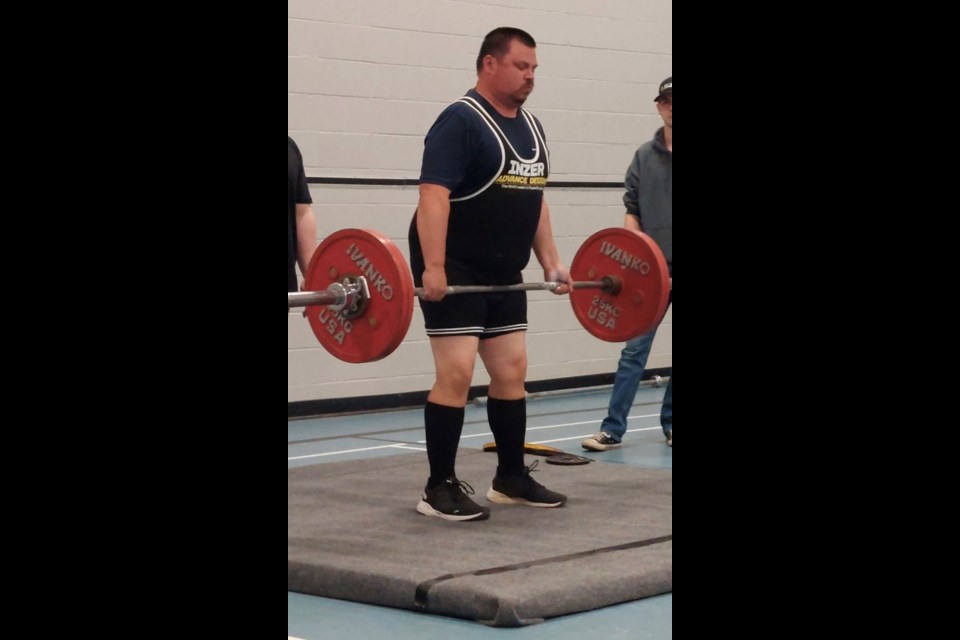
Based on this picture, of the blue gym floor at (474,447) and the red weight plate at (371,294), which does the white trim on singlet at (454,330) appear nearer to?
the red weight plate at (371,294)

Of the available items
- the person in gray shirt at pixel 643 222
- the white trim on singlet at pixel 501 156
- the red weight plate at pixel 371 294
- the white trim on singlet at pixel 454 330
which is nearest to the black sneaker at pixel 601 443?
the person in gray shirt at pixel 643 222

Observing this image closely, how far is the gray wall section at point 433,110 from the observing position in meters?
6.55

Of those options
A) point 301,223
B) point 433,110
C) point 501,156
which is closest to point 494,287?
point 501,156

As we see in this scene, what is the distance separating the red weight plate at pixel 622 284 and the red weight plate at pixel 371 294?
3.69 ft

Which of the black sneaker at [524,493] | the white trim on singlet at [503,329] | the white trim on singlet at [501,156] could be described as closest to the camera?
the white trim on singlet at [501,156]

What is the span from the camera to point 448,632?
2832mm

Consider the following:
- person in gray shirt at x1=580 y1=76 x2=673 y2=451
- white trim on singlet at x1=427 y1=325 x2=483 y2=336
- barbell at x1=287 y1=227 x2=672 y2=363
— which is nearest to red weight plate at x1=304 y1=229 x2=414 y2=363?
barbell at x1=287 y1=227 x2=672 y2=363

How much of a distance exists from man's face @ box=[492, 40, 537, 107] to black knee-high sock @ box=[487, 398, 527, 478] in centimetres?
97

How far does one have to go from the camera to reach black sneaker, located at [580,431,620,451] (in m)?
5.56

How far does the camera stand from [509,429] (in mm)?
4062

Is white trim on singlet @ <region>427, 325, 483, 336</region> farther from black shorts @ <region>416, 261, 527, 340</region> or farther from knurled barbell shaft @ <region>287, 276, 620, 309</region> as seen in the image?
knurled barbell shaft @ <region>287, 276, 620, 309</region>
